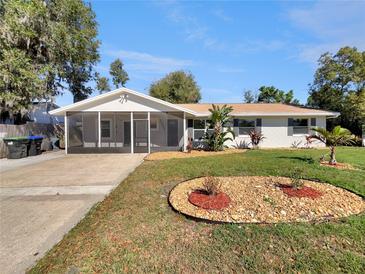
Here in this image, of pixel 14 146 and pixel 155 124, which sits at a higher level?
pixel 155 124

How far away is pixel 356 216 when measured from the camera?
4535 millimetres

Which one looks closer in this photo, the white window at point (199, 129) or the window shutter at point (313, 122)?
the white window at point (199, 129)

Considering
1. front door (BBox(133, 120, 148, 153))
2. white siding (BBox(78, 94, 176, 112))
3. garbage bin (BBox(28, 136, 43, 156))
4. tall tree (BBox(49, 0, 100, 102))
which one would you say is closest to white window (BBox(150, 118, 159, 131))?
front door (BBox(133, 120, 148, 153))

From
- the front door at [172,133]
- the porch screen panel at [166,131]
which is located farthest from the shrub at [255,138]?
the front door at [172,133]

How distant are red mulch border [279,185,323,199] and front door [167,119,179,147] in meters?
12.0

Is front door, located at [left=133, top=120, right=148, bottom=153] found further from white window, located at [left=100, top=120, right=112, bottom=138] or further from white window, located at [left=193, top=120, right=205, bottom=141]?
white window, located at [left=193, top=120, right=205, bottom=141]

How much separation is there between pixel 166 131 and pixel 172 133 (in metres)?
0.46

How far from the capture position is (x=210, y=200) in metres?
5.27

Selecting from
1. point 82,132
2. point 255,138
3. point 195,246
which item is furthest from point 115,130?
point 195,246

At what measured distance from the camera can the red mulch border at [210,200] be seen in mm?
5012

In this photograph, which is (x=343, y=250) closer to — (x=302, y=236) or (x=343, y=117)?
(x=302, y=236)

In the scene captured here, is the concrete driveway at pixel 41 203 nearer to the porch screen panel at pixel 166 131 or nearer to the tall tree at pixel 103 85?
the porch screen panel at pixel 166 131

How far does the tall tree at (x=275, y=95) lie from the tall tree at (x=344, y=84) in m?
14.2

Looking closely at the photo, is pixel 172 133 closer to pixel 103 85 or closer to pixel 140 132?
pixel 140 132
